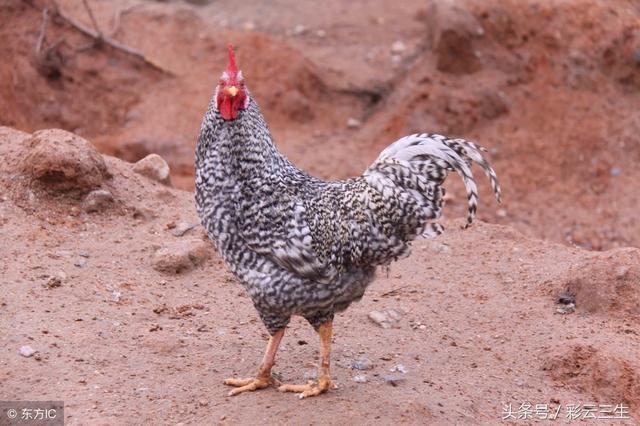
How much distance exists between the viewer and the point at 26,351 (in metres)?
5.95

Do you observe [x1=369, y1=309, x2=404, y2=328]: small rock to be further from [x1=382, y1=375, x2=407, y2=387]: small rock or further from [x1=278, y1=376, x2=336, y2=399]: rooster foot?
[x1=278, y1=376, x2=336, y2=399]: rooster foot

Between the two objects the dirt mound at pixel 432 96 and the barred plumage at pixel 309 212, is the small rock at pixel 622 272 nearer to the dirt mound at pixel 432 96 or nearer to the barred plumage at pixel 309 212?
the barred plumage at pixel 309 212

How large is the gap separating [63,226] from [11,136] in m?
1.24

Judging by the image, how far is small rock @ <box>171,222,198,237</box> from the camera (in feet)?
25.6

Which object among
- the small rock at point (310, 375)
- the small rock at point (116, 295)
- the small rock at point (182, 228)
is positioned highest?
the small rock at point (182, 228)

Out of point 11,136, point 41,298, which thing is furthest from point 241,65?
point 41,298

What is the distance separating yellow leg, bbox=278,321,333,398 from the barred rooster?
0.17 ft

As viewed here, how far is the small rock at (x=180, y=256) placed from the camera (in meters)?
7.26

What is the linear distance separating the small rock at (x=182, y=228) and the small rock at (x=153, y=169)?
755 mm

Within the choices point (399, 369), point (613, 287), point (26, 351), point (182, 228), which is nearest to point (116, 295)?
point (26, 351)

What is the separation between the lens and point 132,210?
788 centimetres

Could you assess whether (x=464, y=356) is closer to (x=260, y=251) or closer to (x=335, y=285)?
(x=335, y=285)

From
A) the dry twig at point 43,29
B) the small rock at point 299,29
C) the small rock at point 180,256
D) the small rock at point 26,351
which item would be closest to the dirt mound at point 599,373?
the small rock at point 180,256

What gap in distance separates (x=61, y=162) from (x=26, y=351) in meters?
1.99
